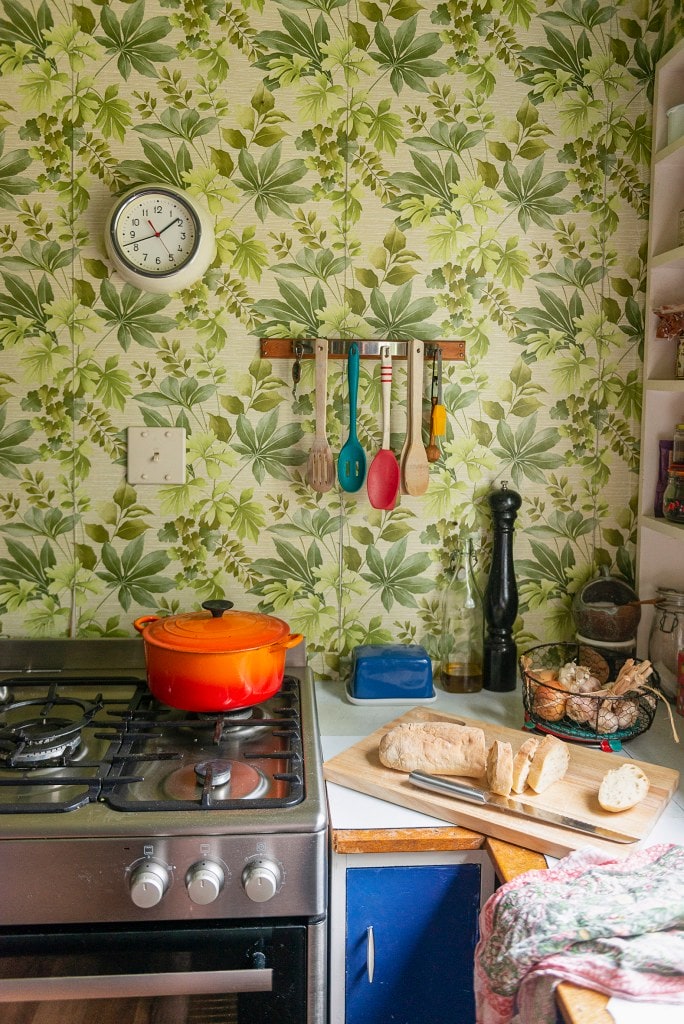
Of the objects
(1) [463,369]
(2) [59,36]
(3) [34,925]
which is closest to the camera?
(3) [34,925]

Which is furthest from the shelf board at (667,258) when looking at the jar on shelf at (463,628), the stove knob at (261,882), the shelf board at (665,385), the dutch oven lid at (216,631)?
the stove knob at (261,882)

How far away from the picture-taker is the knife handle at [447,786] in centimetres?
132

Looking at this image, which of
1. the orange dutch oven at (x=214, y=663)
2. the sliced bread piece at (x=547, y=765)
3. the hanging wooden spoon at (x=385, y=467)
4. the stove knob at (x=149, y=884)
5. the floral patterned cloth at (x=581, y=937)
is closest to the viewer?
the floral patterned cloth at (x=581, y=937)

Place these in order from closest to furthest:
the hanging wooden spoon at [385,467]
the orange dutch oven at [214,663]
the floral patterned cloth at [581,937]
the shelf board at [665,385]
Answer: the floral patterned cloth at [581,937] < the orange dutch oven at [214,663] < the shelf board at [665,385] < the hanging wooden spoon at [385,467]

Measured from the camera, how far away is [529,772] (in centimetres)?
136

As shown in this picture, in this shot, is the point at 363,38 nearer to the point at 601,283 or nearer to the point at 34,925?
the point at 601,283

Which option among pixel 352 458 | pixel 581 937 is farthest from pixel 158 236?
pixel 581 937

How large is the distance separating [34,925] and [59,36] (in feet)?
5.26

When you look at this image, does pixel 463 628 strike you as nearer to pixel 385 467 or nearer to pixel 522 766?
pixel 385 467

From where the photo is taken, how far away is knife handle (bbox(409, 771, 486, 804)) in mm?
1317

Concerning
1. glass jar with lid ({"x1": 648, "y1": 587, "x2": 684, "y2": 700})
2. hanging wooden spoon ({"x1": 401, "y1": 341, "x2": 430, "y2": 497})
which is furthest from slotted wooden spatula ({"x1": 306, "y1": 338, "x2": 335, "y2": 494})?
glass jar with lid ({"x1": 648, "y1": 587, "x2": 684, "y2": 700})

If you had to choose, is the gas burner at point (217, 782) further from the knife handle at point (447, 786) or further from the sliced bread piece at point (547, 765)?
the sliced bread piece at point (547, 765)

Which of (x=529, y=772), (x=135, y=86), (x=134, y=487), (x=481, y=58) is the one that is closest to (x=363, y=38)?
(x=481, y=58)

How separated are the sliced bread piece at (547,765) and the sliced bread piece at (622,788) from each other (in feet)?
0.23
